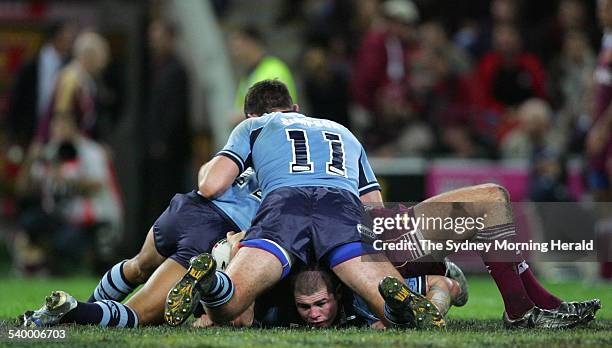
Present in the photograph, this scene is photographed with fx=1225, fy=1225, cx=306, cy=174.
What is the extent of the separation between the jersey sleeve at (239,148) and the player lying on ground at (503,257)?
0.84 m

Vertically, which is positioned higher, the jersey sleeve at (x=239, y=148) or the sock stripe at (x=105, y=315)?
the jersey sleeve at (x=239, y=148)

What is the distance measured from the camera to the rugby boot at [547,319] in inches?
264

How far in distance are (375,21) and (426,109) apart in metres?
1.72

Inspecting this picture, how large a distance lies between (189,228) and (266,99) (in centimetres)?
96

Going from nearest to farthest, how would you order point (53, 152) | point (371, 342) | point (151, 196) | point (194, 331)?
point (371, 342)
point (194, 331)
point (53, 152)
point (151, 196)

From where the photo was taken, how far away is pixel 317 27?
1611cm

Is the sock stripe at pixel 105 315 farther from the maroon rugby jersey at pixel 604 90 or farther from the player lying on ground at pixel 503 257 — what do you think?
the maroon rugby jersey at pixel 604 90

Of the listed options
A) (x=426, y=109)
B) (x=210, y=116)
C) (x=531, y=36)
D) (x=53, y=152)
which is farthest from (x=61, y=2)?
(x=531, y=36)

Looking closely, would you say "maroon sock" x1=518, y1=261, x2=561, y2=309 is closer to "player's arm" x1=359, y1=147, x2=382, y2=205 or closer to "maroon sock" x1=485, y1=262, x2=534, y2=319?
"maroon sock" x1=485, y1=262, x2=534, y2=319

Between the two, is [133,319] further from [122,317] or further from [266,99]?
[266,99]

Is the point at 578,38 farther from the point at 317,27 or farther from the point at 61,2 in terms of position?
the point at 61,2

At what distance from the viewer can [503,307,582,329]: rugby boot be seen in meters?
6.70

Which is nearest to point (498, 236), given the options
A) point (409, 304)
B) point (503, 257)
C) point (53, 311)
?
point (503, 257)

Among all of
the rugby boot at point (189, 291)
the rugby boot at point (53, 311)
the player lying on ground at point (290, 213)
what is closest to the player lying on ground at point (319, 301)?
the player lying on ground at point (290, 213)
